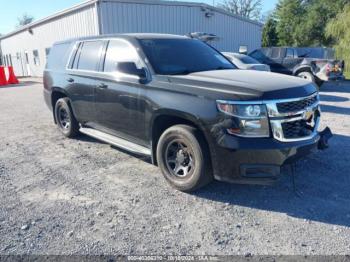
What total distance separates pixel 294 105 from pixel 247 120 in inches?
23.8

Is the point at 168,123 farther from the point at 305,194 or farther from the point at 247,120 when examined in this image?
the point at 305,194

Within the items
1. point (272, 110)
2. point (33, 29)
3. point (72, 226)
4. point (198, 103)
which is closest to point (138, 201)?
point (72, 226)

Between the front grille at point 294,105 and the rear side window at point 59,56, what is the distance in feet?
14.6

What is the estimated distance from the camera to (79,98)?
228 inches

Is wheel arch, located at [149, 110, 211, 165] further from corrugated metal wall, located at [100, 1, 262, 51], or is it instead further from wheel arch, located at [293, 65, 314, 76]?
corrugated metal wall, located at [100, 1, 262, 51]

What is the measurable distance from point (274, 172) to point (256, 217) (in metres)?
0.53

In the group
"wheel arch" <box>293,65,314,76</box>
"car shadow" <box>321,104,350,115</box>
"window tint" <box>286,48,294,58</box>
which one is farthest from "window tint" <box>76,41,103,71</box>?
"window tint" <box>286,48,294,58</box>

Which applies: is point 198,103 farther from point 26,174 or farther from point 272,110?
point 26,174

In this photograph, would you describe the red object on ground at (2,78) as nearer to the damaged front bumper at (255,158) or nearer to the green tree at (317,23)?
the damaged front bumper at (255,158)

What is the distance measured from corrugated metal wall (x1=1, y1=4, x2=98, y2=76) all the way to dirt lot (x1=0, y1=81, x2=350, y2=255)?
11901 millimetres

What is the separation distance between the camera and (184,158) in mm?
4039

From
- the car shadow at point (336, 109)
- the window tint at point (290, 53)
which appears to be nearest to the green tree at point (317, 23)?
the window tint at point (290, 53)

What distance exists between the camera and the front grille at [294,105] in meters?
3.46

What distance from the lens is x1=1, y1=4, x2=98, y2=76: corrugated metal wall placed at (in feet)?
53.0
